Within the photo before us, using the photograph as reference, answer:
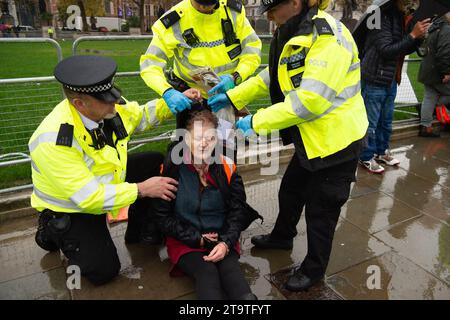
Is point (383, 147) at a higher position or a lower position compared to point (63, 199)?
lower

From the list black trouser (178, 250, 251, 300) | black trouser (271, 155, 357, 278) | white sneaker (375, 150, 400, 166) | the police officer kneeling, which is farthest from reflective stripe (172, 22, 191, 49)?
white sneaker (375, 150, 400, 166)

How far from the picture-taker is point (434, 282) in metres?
2.65

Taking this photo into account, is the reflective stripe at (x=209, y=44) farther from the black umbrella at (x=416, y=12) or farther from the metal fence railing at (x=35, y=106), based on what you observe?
the black umbrella at (x=416, y=12)

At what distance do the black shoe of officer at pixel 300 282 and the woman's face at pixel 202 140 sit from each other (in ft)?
3.36

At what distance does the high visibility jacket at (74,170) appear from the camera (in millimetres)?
2234

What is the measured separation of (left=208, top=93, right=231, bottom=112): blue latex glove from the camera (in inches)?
105

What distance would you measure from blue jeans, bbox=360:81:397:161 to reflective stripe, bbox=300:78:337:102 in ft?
8.18

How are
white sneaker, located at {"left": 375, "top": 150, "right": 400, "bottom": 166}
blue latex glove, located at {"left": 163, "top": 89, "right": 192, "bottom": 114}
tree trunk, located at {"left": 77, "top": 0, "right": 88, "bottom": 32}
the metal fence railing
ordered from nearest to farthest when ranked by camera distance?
1. blue latex glove, located at {"left": 163, "top": 89, "right": 192, "bottom": 114}
2. the metal fence railing
3. white sneaker, located at {"left": 375, "top": 150, "right": 400, "bottom": 166}
4. tree trunk, located at {"left": 77, "top": 0, "right": 88, "bottom": 32}

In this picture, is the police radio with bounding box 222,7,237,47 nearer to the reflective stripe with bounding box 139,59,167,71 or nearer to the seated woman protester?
the reflective stripe with bounding box 139,59,167,71
